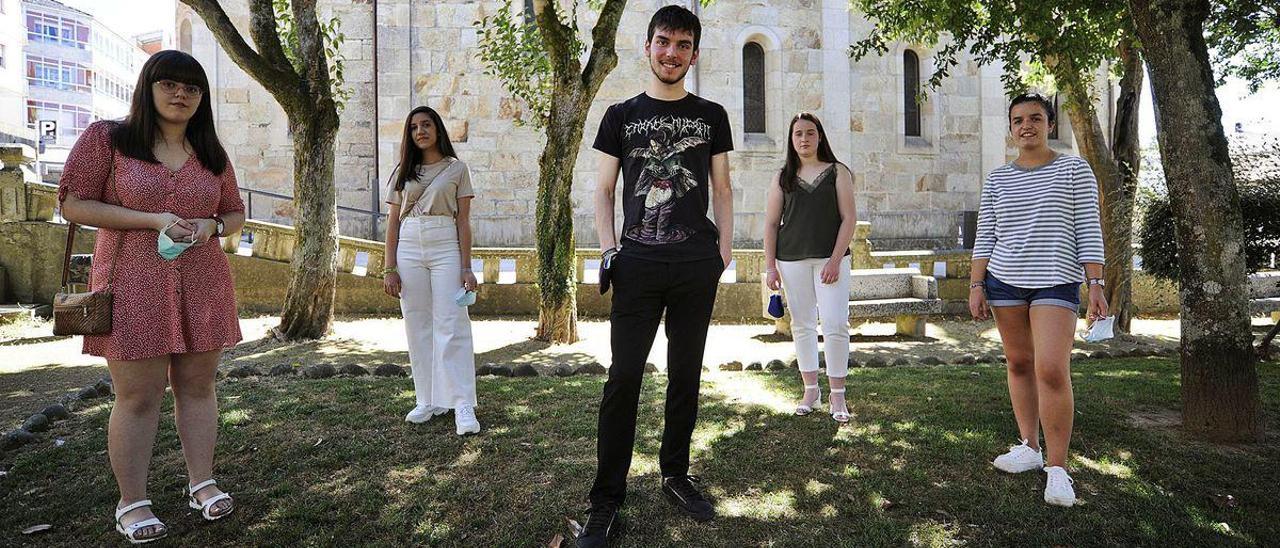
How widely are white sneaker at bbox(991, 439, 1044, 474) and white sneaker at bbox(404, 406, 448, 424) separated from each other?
3243mm

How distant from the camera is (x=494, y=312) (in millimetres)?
12422

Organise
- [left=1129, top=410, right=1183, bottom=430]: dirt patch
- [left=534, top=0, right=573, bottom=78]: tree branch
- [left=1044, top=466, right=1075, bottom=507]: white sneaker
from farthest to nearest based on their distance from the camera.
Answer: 1. [left=534, top=0, right=573, bottom=78]: tree branch
2. [left=1129, top=410, right=1183, bottom=430]: dirt patch
3. [left=1044, top=466, right=1075, bottom=507]: white sneaker

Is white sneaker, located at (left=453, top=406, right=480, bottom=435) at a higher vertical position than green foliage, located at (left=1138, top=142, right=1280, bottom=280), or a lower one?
lower

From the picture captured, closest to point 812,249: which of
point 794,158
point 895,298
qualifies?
point 794,158

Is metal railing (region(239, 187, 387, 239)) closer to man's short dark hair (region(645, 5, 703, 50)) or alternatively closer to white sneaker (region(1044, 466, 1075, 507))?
man's short dark hair (region(645, 5, 703, 50))

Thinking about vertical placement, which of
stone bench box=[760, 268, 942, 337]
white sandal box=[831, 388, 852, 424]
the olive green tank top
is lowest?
white sandal box=[831, 388, 852, 424]

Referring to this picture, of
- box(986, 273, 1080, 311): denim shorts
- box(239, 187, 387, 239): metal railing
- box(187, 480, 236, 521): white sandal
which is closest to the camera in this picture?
box(187, 480, 236, 521): white sandal

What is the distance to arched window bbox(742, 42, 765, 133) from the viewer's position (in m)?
18.4

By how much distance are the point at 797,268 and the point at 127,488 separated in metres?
3.82

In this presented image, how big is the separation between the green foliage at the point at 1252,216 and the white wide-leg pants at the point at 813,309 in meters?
4.44

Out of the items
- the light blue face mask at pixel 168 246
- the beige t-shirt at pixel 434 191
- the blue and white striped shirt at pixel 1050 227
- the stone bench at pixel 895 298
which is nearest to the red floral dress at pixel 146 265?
the light blue face mask at pixel 168 246

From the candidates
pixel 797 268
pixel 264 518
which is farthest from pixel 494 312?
pixel 264 518

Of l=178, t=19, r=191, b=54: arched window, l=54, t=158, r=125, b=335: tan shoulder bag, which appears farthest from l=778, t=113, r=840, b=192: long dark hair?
l=178, t=19, r=191, b=54: arched window

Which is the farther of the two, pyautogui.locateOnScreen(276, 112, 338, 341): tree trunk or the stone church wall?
the stone church wall
